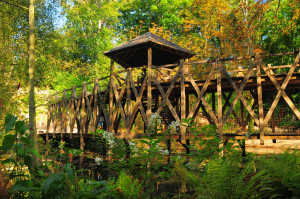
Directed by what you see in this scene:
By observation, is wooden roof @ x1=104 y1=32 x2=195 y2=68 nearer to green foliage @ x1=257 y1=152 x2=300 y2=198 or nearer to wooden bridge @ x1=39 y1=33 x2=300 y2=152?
wooden bridge @ x1=39 y1=33 x2=300 y2=152

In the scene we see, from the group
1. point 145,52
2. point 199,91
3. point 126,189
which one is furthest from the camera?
point 145,52

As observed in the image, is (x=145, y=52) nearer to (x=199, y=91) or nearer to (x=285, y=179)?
(x=199, y=91)

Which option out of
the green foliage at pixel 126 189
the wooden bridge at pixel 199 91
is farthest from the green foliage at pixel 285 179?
the wooden bridge at pixel 199 91

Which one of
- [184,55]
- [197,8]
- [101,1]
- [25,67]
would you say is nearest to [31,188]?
[184,55]

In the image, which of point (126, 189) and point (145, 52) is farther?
point (145, 52)

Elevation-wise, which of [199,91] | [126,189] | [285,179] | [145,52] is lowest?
[126,189]

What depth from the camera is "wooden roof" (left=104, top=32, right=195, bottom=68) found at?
1041cm

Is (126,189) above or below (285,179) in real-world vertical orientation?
below

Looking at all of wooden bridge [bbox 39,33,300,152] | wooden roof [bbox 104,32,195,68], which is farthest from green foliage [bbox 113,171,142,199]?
wooden roof [bbox 104,32,195,68]

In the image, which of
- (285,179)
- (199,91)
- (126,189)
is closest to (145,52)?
(199,91)

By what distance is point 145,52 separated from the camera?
13203 millimetres

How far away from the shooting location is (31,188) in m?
1.58

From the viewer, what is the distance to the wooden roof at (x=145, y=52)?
34.2 ft

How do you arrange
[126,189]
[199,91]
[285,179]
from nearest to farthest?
[285,179], [126,189], [199,91]
